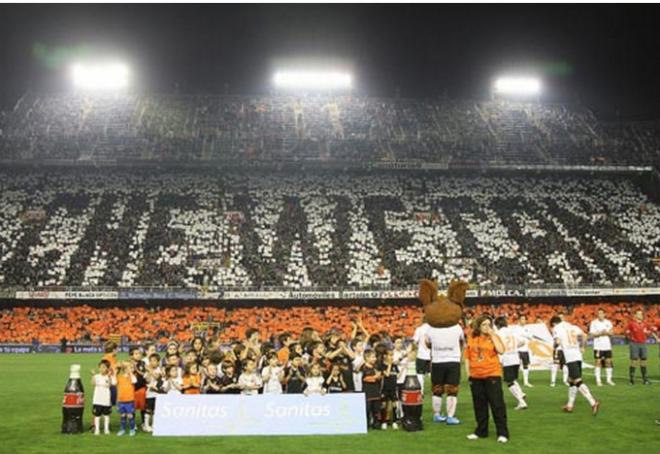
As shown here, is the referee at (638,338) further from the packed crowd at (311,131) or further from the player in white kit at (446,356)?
the packed crowd at (311,131)

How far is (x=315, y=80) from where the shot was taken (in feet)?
195

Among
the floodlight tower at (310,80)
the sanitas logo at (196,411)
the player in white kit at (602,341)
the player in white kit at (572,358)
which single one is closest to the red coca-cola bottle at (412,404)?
the sanitas logo at (196,411)

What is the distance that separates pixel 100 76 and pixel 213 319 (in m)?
27.0

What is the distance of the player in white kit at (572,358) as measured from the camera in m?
14.6

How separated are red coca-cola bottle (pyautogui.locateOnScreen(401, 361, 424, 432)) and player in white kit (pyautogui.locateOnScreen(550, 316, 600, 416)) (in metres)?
3.67

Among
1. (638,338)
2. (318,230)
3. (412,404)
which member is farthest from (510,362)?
(318,230)

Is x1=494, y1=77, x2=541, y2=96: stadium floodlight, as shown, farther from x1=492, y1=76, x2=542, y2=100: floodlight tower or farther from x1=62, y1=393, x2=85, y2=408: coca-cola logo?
x1=62, y1=393, x2=85, y2=408: coca-cola logo

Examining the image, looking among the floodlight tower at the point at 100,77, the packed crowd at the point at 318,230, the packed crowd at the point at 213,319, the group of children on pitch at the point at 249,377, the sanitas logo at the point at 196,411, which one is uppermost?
the floodlight tower at the point at 100,77

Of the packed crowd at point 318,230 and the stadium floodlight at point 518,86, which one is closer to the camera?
the packed crowd at point 318,230

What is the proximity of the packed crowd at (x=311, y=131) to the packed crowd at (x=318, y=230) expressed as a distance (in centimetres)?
214

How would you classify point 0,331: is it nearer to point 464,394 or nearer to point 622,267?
point 464,394

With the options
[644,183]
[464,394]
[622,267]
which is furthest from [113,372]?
[644,183]

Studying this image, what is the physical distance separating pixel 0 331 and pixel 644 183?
44.9 m

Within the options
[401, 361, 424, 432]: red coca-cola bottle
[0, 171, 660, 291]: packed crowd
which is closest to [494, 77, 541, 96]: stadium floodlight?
[0, 171, 660, 291]: packed crowd
